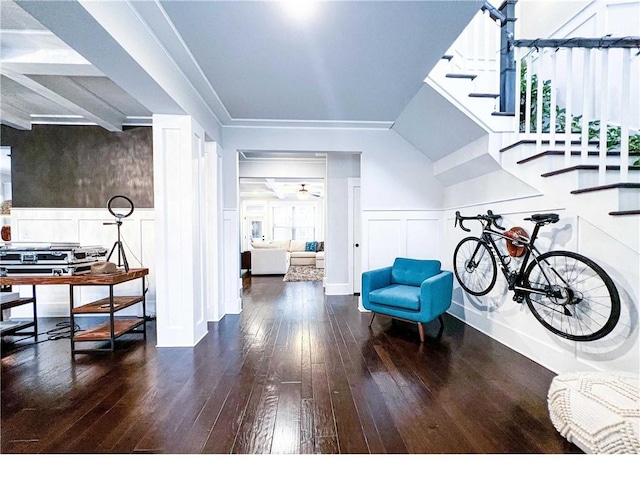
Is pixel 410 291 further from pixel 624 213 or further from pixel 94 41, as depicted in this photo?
pixel 94 41

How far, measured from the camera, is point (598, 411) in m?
1.36

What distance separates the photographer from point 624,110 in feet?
5.97

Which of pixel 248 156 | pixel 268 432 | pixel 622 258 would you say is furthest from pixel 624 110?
pixel 248 156

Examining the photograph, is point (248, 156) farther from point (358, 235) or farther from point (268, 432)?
point (268, 432)

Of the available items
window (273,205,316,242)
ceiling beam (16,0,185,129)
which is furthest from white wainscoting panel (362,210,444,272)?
window (273,205,316,242)

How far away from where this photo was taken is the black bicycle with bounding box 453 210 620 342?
197 centimetres

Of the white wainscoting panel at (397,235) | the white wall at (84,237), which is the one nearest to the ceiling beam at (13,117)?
the white wall at (84,237)

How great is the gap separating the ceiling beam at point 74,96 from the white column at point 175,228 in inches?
36.1

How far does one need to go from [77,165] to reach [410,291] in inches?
173

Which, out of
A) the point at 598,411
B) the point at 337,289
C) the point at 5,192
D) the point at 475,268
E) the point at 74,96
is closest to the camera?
the point at 598,411

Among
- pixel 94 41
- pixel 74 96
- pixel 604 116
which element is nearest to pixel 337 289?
pixel 604 116

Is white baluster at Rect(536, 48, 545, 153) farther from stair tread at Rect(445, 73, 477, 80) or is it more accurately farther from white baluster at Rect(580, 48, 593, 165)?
stair tread at Rect(445, 73, 477, 80)

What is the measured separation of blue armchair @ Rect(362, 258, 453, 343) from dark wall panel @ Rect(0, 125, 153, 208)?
308 centimetres

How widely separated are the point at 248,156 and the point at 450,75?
3789mm
